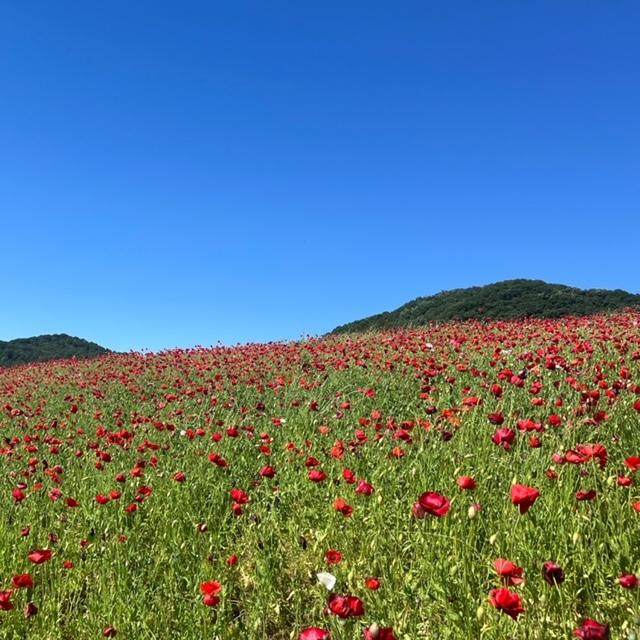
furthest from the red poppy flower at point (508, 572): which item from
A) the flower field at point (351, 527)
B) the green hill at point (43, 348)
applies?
the green hill at point (43, 348)

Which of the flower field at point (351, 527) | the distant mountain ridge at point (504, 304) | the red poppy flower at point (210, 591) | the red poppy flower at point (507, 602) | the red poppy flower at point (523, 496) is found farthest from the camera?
the distant mountain ridge at point (504, 304)

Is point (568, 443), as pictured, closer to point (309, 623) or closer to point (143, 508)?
point (309, 623)

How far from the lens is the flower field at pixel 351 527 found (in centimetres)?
288

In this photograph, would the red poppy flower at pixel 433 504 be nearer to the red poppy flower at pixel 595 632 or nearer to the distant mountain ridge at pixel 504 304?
the red poppy flower at pixel 595 632

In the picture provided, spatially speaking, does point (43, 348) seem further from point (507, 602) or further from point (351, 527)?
point (507, 602)

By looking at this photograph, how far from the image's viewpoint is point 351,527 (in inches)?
155

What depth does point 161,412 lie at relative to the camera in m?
8.53

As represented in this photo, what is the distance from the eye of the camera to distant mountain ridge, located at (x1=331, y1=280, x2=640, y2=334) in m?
26.5

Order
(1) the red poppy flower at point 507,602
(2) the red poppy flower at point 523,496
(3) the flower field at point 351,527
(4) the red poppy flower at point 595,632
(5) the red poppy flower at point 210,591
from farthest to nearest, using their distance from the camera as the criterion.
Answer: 1. (3) the flower field at point 351,527
2. (5) the red poppy flower at point 210,591
3. (2) the red poppy flower at point 523,496
4. (1) the red poppy flower at point 507,602
5. (4) the red poppy flower at point 595,632

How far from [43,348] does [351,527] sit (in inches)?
1575

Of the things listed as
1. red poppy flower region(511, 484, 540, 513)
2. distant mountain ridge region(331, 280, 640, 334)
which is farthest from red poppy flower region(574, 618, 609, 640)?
distant mountain ridge region(331, 280, 640, 334)

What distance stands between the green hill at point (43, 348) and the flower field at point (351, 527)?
32.9 m

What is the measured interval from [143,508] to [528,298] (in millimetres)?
26667

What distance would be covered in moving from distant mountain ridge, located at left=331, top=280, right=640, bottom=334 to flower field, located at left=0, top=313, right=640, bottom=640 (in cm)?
1891
